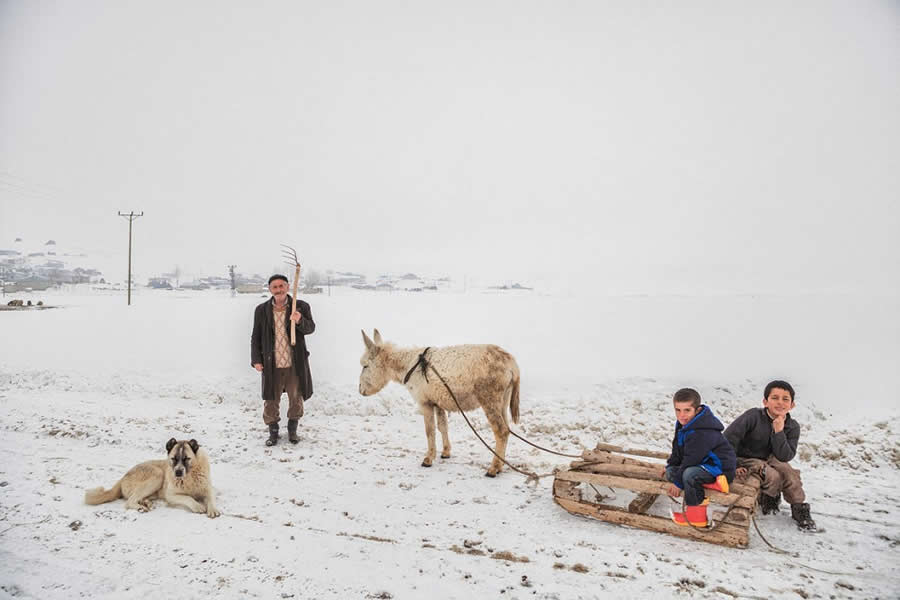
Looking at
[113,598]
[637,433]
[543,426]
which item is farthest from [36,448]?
[637,433]

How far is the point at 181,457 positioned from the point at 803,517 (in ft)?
24.0

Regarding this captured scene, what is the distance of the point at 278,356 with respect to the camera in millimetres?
7664

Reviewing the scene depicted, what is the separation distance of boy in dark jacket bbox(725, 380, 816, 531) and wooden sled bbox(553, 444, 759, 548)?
0.30m

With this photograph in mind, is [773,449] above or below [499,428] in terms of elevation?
above

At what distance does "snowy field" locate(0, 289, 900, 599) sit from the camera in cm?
383

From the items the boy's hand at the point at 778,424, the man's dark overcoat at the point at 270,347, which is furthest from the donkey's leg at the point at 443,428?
the boy's hand at the point at 778,424

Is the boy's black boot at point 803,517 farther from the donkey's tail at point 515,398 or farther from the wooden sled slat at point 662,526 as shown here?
the donkey's tail at point 515,398

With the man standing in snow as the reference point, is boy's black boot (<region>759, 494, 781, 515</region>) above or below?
below

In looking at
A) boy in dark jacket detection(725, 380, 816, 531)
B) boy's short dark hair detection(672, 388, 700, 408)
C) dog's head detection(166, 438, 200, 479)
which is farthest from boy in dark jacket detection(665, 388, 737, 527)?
dog's head detection(166, 438, 200, 479)

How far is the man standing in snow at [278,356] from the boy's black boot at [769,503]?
7054 millimetres

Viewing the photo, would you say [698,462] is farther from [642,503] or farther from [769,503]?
[769,503]

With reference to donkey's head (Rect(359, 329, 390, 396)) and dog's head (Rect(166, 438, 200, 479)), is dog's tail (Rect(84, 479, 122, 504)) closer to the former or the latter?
dog's head (Rect(166, 438, 200, 479))

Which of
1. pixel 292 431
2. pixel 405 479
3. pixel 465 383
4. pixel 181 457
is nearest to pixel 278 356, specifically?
pixel 292 431

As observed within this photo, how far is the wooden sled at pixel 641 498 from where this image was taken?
4.25 metres
